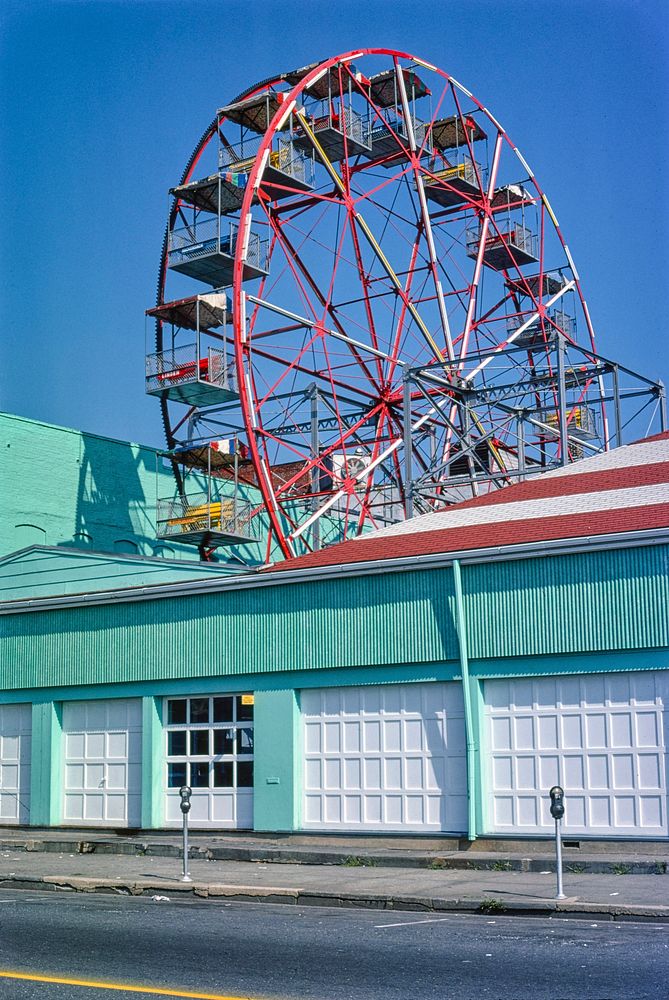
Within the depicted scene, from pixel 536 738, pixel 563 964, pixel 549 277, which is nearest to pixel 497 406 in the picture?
pixel 549 277

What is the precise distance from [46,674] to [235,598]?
5.01 m

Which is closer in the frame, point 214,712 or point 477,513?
point 214,712

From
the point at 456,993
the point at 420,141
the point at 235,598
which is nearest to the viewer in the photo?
the point at 456,993

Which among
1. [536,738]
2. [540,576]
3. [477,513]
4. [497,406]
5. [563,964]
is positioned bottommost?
[563,964]

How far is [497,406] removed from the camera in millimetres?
38219

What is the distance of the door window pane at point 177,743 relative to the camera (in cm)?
2445

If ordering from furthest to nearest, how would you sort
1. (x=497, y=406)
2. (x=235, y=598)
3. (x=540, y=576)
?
(x=497, y=406) < (x=235, y=598) < (x=540, y=576)

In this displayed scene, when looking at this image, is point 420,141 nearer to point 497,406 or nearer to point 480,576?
point 497,406

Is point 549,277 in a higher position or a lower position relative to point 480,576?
higher

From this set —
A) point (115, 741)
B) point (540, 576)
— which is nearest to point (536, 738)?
point (540, 576)

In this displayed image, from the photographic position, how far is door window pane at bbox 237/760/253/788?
23.4m

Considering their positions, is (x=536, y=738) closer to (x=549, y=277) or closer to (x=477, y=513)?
(x=477, y=513)

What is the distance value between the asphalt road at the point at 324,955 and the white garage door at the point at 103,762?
996 centimetres

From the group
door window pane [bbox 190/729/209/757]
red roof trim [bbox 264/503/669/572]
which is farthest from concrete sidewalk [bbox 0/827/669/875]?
red roof trim [bbox 264/503/669/572]
